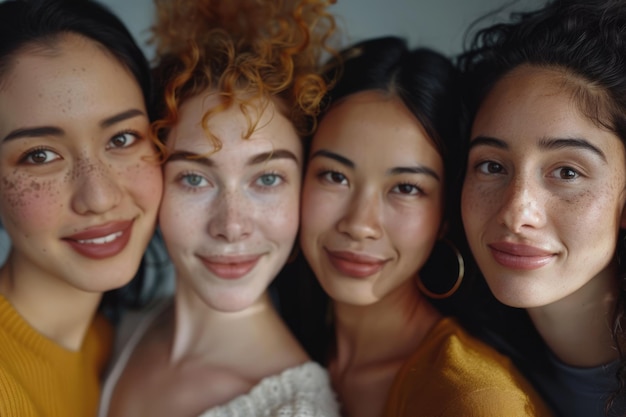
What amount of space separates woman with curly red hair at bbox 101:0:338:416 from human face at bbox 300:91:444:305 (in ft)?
0.22

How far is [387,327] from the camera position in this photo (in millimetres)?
1646

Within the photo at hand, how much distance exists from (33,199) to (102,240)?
0.51 ft

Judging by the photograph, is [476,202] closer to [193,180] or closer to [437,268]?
[437,268]

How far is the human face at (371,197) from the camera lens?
152 cm

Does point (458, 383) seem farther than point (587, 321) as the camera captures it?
No

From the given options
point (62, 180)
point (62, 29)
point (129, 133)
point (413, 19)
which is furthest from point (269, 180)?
point (413, 19)

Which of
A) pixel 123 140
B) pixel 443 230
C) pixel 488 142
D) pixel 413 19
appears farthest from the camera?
pixel 413 19

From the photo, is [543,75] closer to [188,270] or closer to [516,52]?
[516,52]

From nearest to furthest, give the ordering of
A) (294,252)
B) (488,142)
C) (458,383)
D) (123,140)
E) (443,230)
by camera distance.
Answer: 1. (458,383)
2. (488,142)
3. (123,140)
4. (443,230)
5. (294,252)

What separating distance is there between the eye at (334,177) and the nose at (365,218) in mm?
49

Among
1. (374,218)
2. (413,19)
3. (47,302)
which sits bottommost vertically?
(47,302)

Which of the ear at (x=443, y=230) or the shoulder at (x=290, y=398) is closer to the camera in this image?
the shoulder at (x=290, y=398)

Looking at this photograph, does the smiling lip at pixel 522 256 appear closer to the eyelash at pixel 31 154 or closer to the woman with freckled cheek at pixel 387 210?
the woman with freckled cheek at pixel 387 210

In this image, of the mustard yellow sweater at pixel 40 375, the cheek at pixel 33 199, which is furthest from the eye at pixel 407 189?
the mustard yellow sweater at pixel 40 375
